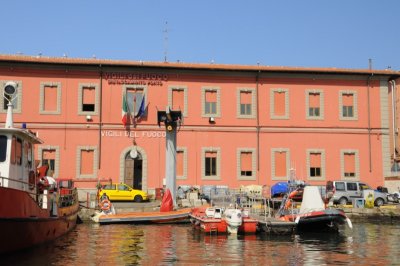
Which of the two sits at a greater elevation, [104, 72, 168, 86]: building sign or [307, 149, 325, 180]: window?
[104, 72, 168, 86]: building sign

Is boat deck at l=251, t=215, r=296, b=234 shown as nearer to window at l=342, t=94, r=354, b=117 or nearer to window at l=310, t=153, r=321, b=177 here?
window at l=310, t=153, r=321, b=177

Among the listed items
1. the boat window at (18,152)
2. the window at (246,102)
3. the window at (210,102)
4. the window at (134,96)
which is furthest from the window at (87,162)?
the boat window at (18,152)

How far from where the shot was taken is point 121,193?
3167cm

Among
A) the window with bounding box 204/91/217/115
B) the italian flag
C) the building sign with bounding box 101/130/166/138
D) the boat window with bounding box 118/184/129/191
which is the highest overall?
the window with bounding box 204/91/217/115

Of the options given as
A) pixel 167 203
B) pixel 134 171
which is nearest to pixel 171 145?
pixel 167 203

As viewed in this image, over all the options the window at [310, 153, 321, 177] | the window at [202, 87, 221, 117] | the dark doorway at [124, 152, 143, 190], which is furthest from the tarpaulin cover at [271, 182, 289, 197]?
the dark doorway at [124, 152, 143, 190]

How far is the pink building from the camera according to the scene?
3509cm

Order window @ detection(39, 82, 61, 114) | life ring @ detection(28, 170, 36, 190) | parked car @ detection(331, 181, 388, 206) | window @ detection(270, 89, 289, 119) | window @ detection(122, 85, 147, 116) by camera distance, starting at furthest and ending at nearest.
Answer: window @ detection(270, 89, 289, 119), window @ detection(122, 85, 147, 116), window @ detection(39, 82, 61, 114), parked car @ detection(331, 181, 388, 206), life ring @ detection(28, 170, 36, 190)

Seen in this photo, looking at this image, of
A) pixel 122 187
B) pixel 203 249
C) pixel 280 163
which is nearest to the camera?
pixel 203 249

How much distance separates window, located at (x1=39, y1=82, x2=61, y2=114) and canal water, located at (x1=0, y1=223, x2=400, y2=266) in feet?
44.7

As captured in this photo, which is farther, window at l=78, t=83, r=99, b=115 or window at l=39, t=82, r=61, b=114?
window at l=78, t=83, r=99, b=115

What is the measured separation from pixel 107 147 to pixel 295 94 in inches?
557

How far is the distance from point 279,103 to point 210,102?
16.8 feet

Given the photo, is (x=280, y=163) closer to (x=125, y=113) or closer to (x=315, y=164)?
(x=315, y=164)
